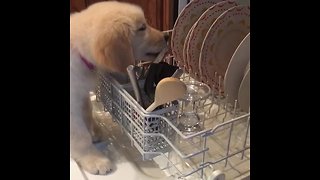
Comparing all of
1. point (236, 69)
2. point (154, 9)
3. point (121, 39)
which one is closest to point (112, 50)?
point (121, 39)

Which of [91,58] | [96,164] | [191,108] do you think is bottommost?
[96,164]

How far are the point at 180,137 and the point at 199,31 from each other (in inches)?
11.2

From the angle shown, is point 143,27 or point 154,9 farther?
point 154,9

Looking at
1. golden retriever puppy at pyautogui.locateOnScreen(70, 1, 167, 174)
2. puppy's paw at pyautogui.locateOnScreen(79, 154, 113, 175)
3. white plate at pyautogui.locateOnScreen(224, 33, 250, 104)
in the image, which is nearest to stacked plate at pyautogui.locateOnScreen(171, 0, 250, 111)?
white plate at pyautogui.locateOnScreen(224, 33, 250, 104)

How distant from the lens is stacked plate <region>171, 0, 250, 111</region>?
0.77 metres

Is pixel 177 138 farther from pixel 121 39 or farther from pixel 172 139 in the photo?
pixel 121 39

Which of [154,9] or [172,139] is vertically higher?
[154,9]

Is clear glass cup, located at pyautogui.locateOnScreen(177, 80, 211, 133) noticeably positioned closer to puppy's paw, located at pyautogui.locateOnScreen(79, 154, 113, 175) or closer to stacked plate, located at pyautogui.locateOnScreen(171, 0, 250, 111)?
stacked plate, located at pyautogui.locateOnScreen(171, 0, 250, 111)

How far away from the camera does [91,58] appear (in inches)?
32.3

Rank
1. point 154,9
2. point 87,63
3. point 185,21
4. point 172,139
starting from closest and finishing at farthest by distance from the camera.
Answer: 1. point 172,139
2. point 87,63
3. point 185,21
4. point 154,9

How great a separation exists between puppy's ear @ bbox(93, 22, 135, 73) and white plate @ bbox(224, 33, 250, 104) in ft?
0.78

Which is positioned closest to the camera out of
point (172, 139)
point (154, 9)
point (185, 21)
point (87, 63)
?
point (172, 139)
